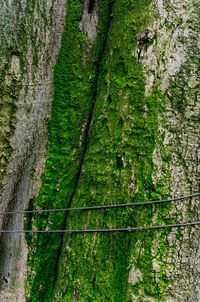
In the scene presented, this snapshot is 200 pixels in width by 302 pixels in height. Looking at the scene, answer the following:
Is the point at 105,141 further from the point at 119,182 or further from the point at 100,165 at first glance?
the point at 119,182

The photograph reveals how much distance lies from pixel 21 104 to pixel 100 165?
60 centimetres

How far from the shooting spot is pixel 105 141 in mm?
1410

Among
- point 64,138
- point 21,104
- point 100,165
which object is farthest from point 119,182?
point 21,104

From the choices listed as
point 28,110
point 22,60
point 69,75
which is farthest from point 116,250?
point 22,60

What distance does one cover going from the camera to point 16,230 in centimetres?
151

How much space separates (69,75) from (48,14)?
373mm

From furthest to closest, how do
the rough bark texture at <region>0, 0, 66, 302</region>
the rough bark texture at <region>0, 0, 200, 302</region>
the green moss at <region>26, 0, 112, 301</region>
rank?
the green moss at <region>26, 0, 112, 301</region> → the rough bark texture at <region>0, 0, 66, 302</region> → the rough bark texture at <region>0, 0, 200, 302</region>

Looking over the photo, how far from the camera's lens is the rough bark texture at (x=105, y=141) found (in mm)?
1247

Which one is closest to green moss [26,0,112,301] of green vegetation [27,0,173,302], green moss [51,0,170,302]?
green vegetation [27,0,173,302]

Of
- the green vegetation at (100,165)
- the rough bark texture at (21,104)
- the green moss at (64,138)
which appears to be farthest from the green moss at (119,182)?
the rough bark texture at (21,104)

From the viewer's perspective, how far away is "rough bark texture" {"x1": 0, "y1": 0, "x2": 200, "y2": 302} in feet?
Answer: 4.09

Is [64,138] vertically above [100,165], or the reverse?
[64,138]

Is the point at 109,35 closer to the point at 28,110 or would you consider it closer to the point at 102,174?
the point at 28,110

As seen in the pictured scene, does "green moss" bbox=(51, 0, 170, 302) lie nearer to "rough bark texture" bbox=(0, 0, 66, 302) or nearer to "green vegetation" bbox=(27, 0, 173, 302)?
"green vegetation" bbox=(27, 0, 173, 302)
